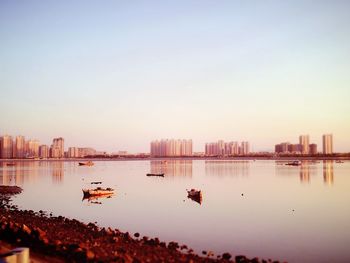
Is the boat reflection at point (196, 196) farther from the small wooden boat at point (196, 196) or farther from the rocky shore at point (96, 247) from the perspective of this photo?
the rocky shore at point (96, 247)

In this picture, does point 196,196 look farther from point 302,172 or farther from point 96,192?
point 302,172

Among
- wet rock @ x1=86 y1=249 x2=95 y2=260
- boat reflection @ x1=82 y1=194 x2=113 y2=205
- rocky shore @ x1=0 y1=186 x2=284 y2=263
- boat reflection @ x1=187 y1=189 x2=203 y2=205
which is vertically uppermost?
wet rock @ x1=86 y1=249 x2=95 y2=260

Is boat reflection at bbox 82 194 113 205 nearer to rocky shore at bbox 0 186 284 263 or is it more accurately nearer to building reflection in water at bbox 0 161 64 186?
rocky shore at bbox 0 186 284 263

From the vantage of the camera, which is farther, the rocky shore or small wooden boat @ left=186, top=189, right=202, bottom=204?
small wooden boat @ left=186, top=189, right=202, bottom=204

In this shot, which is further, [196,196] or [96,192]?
[96,192]

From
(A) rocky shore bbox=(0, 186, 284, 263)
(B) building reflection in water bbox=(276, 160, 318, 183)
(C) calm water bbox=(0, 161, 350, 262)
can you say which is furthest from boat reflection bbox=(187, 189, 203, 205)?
(B) building reflection in water bbox=(276, 160, 318, 183)

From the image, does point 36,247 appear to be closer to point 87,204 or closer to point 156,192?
point 87,204

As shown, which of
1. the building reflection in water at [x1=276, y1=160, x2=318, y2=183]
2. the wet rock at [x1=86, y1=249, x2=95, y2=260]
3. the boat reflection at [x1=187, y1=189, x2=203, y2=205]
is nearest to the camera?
the wet rock at [x1=86, y1=249, x2=95, y2=260]

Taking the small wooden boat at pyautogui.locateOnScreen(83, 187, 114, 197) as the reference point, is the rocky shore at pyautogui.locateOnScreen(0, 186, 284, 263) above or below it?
→ above

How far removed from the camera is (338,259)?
17062mm

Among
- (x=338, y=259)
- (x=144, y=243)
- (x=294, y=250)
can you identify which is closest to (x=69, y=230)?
(x=144, y=243)

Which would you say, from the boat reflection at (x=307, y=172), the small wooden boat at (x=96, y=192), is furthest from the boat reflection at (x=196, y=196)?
the boat reflection at (x=307, y=172)

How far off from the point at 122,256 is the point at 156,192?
32938 millimetres

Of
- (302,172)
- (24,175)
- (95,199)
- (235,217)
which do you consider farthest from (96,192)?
(302,172)
